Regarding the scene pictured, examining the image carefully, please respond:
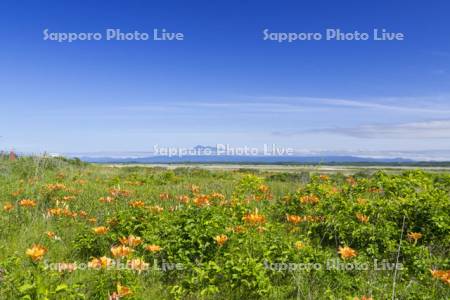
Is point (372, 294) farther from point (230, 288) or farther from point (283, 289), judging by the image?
point (230, 288)

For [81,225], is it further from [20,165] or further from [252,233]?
[20,165]

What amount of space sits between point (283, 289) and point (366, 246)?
191 cm

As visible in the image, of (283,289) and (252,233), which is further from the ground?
(252,233)

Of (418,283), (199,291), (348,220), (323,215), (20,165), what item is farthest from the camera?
(20,165)

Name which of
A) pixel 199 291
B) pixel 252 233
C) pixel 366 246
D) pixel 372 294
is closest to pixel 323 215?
pixel 366 246

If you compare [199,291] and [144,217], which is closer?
[199,291]

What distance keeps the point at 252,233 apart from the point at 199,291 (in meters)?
1.45

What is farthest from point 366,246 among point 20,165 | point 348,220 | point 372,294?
point 20,165

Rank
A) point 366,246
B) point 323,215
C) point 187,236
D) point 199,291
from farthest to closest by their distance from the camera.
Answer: point 323,215 → point 366,246 → point 187,236 → point 199,291

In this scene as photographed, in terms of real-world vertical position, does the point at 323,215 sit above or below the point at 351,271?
above

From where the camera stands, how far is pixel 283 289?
183 inches

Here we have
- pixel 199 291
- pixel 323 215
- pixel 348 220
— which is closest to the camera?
pixel 199 291

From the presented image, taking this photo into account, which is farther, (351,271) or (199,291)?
(351,271)

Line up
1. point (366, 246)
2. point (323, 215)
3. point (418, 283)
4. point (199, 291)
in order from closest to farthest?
point (199, 291) < point (418, 283) < point (366, 246) < point (323, 215)
